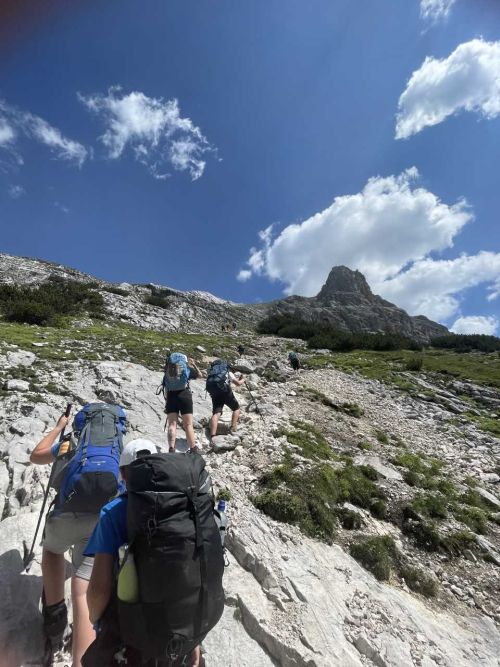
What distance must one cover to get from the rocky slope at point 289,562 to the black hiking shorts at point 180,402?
1.25 meters

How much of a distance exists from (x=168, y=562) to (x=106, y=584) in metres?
0.70

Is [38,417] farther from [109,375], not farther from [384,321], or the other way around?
[384,321]

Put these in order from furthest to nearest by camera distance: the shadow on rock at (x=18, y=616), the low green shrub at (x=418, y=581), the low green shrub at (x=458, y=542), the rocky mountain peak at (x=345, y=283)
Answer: the rocky mountain peak at (x=345, y=283), the low green shrub at (x=458, y=542), the low green shrub at (x=418, y=581), the shadow on rock at (x=18, y=616)

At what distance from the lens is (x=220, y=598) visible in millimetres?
3029

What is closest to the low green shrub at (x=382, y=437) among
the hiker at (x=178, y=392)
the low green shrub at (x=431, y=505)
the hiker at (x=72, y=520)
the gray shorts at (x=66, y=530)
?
the low green shrub at (x=431, y=505)

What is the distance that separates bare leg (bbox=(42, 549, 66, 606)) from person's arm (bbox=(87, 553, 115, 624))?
4.66 feet

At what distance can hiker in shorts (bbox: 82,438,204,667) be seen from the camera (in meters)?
2.91

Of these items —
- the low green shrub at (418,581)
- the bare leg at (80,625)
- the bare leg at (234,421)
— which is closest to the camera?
the bare leg at (80,625)

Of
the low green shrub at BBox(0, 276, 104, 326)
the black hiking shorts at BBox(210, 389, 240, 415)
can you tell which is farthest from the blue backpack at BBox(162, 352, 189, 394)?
the low green shrub at BBox(0, 276, 104, 326)

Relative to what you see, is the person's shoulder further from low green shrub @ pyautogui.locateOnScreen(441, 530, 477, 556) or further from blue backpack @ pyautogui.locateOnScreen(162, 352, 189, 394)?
low green shrub @ pyautogui.locateOnScreen(441, 530, 477, 556)

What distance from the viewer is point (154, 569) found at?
2678 millimetres

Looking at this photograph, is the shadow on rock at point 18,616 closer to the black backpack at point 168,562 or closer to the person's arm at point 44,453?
the person's arm at point 44,453

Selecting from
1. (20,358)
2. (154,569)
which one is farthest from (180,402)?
(20,358)

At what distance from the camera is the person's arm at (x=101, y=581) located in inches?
115
